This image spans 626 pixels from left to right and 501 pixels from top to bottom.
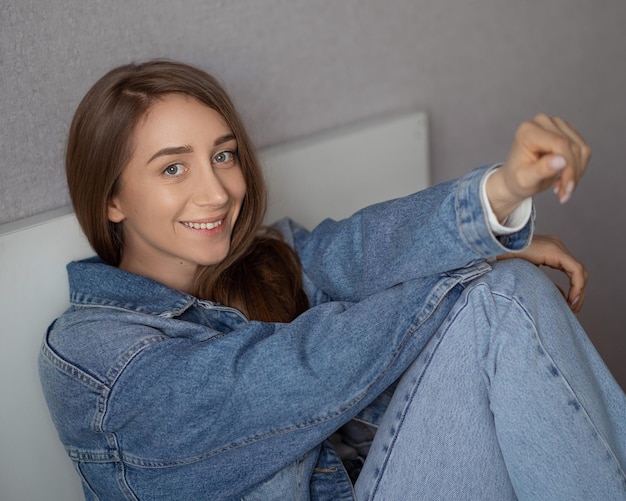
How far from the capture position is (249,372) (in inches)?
40.5

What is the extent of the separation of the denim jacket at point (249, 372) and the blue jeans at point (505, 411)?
1.8 inches

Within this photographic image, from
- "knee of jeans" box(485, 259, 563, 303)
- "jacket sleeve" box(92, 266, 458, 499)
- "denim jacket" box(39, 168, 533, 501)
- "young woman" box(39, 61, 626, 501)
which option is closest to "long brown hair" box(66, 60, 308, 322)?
"young woman" box(39, 61, 626, 501)

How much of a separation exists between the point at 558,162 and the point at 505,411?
33cm

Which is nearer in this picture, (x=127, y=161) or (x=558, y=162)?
(x=558, y=162)

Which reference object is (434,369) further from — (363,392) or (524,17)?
(524,17)

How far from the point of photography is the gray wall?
4.01 ft

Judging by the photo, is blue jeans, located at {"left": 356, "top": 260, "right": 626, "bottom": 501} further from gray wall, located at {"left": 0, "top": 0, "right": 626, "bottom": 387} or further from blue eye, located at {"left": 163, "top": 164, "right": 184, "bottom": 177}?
gray wall, located at {"left": 0, "top": 0, "right": 626, "bottom": 387}

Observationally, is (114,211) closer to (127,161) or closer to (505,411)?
(127,161)

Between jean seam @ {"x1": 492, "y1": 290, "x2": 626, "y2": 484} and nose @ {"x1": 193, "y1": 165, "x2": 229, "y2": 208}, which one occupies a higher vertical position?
nose @ {"x1": 193, "y1": 165, "x2": 229, "y2": 208}

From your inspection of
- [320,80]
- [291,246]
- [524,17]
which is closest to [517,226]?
[291,246]

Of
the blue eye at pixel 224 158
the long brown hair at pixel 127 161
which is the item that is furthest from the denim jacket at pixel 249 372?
the blue eye at pixel 224 158

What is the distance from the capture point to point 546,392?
1.01 meters

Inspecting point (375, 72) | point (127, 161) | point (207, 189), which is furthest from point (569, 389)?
point (375, 72)

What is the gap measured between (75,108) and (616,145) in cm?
146
